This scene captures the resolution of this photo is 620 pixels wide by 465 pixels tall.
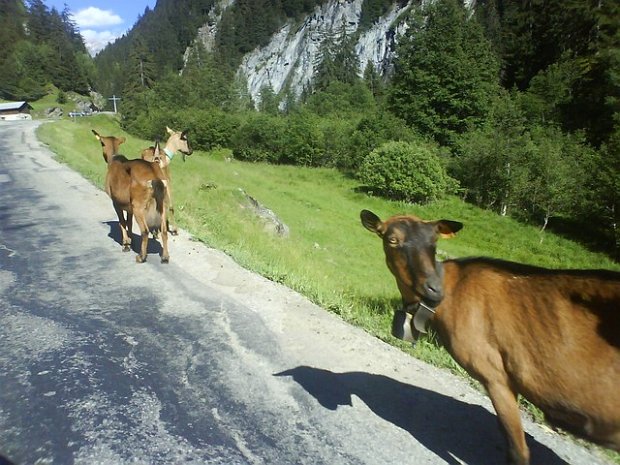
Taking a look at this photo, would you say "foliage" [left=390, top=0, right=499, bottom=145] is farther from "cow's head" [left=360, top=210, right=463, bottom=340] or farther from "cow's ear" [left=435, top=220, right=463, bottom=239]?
"cow's head" [left=360, top=210, right=463, bottom=340]

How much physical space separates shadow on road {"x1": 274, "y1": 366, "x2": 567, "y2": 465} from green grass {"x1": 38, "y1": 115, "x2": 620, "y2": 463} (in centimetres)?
69

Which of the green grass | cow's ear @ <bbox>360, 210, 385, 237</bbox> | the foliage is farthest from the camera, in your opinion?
the foliage

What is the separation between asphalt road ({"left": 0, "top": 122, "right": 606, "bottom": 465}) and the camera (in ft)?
10.3

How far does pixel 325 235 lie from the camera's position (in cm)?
1950

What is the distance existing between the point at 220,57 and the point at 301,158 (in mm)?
115808

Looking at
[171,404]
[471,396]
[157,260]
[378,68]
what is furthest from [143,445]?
[378,68]

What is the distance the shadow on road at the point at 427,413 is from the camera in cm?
315

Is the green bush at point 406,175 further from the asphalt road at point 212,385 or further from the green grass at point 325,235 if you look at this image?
the asphalt road at point 212,385

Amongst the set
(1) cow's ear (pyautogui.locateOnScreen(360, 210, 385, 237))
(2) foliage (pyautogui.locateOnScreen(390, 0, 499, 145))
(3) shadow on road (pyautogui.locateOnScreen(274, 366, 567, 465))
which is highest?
(2) foliage (pyautogui.locateOnScreen(390, 0, 499, 145))

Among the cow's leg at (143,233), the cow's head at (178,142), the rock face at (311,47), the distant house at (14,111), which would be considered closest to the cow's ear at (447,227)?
the cow's leg at (143,233)

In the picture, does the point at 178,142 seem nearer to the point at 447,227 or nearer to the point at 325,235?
the point at 447,227

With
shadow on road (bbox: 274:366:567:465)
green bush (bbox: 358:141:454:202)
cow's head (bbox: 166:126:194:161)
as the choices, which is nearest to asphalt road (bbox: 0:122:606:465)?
shadow on road (bbox: 274:366:567:465)

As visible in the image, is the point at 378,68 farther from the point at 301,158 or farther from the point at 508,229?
the point at 508,229

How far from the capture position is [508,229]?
2834 centimetres
